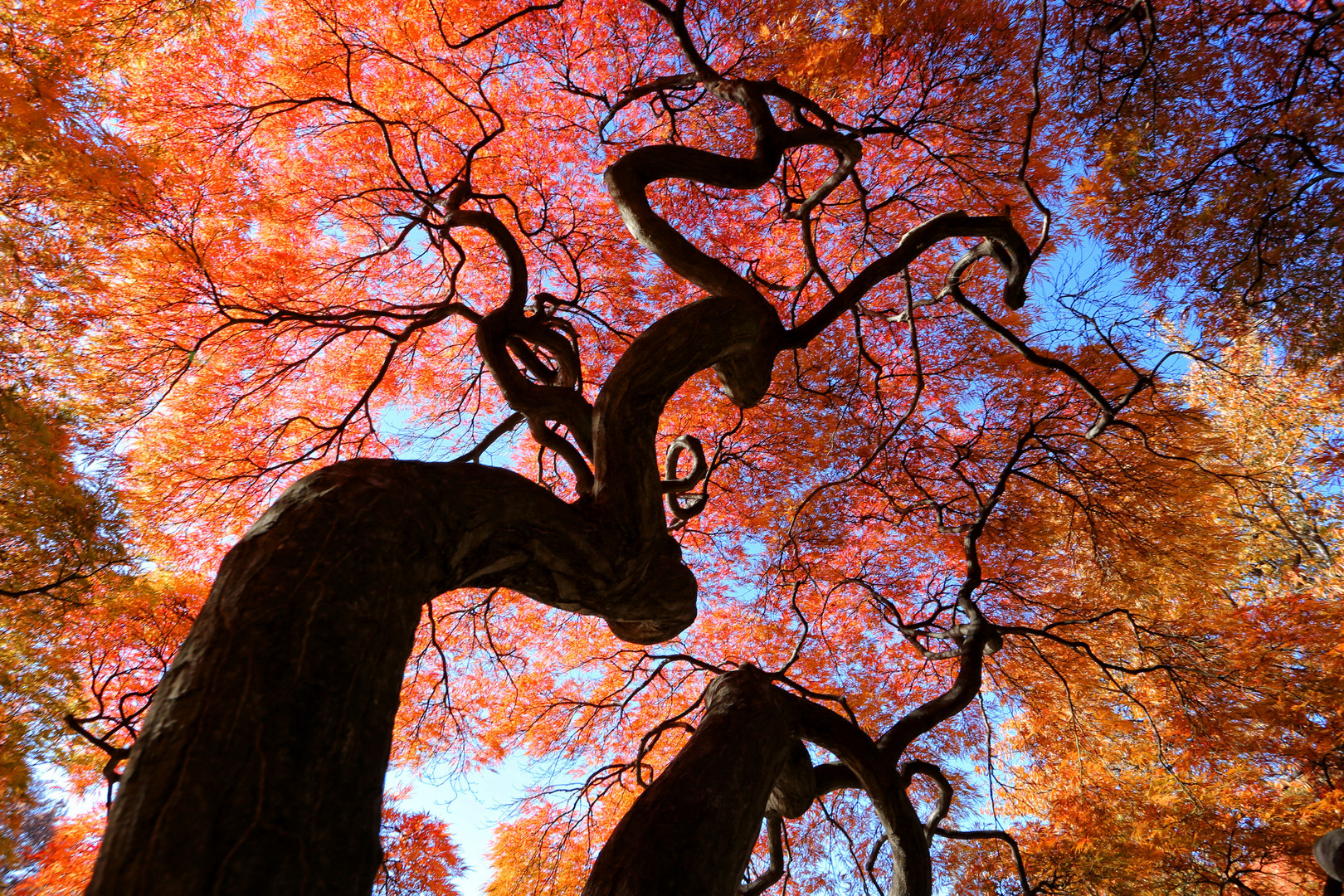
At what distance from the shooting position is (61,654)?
11.8 ft

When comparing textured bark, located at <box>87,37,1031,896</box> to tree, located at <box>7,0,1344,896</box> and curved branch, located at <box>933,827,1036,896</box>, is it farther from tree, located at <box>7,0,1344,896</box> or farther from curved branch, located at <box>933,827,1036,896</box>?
curved branch, located at <box>933,827,1036,896</box>

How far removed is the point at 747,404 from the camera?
316 cm

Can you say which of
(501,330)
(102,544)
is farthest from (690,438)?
(102,544)

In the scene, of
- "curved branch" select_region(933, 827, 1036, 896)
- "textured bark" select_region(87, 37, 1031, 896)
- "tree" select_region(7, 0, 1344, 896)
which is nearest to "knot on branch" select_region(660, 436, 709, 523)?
"tree" select_region(7, 0, 1344, 896)

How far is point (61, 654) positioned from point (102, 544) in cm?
62

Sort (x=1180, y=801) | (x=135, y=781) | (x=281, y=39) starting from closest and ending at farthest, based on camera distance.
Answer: (x=135, y=781), (x=281, y=39), (x=1180, y=801)

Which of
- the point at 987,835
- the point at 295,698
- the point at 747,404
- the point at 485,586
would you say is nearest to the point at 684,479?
the point at 747,404

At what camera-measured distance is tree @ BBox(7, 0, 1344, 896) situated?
258 cm

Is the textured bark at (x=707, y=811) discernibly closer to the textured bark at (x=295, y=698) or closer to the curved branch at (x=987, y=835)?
the textured bark at (x=295, y=698)

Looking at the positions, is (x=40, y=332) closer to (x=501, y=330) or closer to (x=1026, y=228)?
(x=501, y=330)

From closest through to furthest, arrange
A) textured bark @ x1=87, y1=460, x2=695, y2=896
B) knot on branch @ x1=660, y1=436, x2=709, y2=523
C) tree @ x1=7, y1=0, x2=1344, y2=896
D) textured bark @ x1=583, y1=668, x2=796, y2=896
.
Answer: textured bark @ x1=87, y1=460, x2=695, y2=896, textured bark @ x1=583, y1=668, x2=796, y2=896, tree @ x1=7, y1=0, x2=1344, y2=896, knot on branch @ x1=660, y1=436, x2=709, y2=523

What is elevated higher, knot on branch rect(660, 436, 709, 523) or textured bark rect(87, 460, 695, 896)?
knot on branch rect(660, 436, 709, 523)

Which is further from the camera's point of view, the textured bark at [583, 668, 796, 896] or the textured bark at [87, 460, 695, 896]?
the textured bark at [583, 668, 796, 896]

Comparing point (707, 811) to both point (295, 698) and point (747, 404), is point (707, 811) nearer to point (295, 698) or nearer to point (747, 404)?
point (295, 698)
